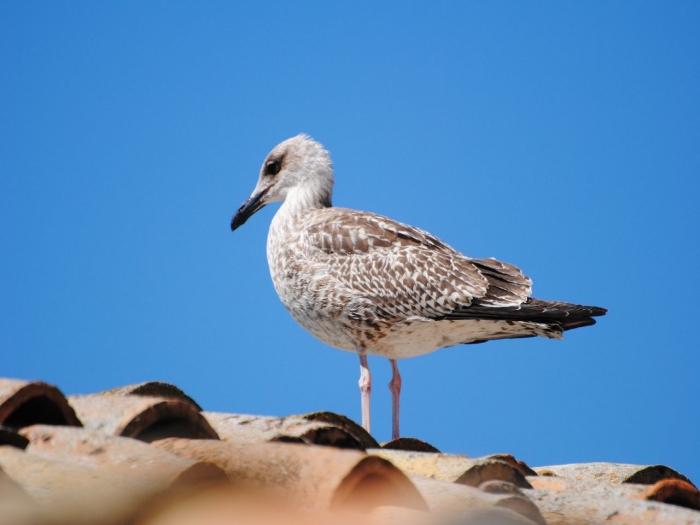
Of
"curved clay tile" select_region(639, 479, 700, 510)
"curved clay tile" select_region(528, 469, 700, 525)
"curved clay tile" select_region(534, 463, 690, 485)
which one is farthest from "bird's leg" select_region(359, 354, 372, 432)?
"curved clay tile" select_region(528, 469, 700, 525)

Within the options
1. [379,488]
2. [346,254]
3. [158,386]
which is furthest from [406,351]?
[379,488]

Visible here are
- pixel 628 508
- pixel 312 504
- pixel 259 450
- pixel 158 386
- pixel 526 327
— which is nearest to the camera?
pixel 312 504

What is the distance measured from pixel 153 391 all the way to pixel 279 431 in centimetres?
91

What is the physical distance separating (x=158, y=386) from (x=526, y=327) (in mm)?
5874

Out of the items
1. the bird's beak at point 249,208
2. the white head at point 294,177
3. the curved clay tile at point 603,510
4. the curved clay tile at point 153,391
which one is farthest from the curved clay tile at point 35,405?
the bird's beak at point 249,208

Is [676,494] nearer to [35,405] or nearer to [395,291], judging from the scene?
[35,405]

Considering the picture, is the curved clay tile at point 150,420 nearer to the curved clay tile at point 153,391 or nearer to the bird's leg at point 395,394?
the curved clay tile at point 153,391

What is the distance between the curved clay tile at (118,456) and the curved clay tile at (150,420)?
29 cm

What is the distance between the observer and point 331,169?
42.3 feet

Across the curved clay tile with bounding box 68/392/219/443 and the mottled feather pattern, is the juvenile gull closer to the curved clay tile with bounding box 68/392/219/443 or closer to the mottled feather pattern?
the mottled feather pattern

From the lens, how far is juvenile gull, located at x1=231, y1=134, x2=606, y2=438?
10469mm

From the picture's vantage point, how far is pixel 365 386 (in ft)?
35.8

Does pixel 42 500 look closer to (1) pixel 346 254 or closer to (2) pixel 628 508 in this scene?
(2) pixel 628 508

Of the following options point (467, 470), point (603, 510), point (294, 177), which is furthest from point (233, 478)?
point (294, 177)
